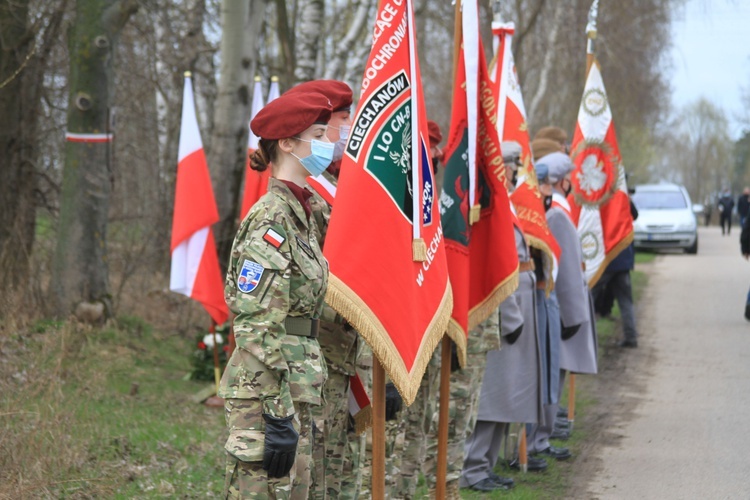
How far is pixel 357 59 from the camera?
1501 cm

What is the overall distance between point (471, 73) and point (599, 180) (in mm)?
5431

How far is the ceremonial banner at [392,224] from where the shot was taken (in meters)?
4.57

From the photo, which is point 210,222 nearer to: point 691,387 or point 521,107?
point 521,107

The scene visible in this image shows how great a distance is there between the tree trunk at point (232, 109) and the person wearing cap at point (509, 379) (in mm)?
4429

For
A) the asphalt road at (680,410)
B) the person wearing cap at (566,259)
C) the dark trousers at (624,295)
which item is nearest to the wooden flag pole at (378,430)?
A: the asphalt road at (680,410)

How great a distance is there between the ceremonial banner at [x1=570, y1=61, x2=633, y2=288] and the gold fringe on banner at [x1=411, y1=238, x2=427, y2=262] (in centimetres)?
626

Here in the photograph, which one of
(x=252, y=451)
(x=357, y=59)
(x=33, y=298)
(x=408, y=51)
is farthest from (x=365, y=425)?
(x=357, y=59)

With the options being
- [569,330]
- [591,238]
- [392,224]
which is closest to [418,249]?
[392,224]

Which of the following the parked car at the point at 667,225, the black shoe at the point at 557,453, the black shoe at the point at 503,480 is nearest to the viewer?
the black shoe at the point at 503,480

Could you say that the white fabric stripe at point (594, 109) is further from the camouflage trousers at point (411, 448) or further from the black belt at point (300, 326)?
the black belt at point (300, 326)

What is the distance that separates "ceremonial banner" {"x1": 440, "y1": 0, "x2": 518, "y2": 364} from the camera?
5.88 meters

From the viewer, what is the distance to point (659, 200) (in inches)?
1111

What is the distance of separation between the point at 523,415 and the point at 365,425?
245 cm

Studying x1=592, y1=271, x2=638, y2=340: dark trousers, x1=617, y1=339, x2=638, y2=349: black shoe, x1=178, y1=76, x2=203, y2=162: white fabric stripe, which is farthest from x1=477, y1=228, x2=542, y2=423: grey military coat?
x1=617, y1=339, x2=638, y2=349: black shoe
